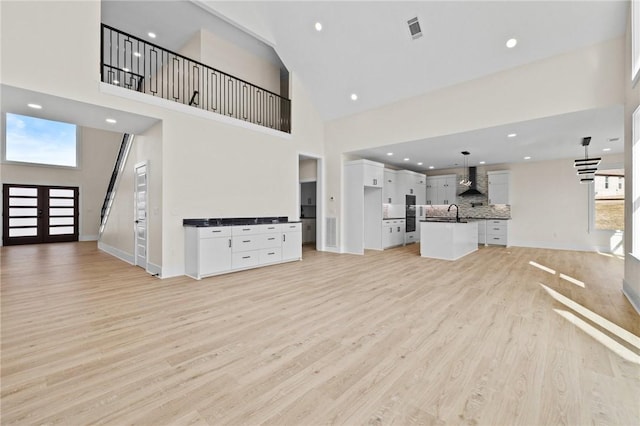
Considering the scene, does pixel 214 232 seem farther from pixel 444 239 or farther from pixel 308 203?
pixel 308 203

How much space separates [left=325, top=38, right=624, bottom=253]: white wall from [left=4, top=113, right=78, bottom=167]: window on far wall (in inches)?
426

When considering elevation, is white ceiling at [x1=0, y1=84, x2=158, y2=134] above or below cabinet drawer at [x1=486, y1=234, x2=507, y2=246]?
above

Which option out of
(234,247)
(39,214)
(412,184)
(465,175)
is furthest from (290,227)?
(39,214)

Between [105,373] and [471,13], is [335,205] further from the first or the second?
[105,373]

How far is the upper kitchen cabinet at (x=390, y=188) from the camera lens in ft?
28.0

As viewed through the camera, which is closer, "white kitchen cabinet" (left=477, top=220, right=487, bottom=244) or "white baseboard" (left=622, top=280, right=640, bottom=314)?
"white baseboard" (left=622, top=280, right=640, bottom=314)

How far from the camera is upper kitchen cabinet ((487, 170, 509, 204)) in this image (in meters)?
9.06

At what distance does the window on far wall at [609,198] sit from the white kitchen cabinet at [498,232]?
7.06 ft

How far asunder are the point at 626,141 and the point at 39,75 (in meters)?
8.01

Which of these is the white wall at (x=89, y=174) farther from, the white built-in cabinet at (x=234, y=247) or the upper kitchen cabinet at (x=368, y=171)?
the upper kitchen cabinet at (x=368, y=171)

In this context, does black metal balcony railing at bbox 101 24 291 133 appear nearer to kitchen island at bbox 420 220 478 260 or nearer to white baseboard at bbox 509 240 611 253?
kitchen island at bbox 420 220 478 260

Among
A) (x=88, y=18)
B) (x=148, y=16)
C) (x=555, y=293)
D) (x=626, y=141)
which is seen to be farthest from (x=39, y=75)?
(x=626, y=141)

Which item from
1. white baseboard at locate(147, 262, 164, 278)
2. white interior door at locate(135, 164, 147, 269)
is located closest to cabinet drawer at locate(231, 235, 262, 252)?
white baseboard at locate(147, 262, 164, 278)

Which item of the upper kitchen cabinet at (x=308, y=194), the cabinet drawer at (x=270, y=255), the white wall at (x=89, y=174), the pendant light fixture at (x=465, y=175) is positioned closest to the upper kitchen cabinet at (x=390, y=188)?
the pendant light fixture at (x=465, y=175)
